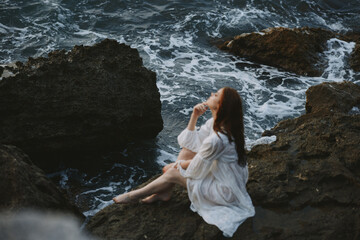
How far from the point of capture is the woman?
162 inches

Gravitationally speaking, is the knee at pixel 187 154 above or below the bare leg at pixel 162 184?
above

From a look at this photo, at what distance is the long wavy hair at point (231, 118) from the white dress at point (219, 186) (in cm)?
6

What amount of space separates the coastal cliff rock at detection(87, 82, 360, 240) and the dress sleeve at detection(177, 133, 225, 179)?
1.49 feet

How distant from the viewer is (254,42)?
→ 11.5 metres

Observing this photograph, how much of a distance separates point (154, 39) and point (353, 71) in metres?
5.69

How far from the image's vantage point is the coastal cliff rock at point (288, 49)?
10859 mm

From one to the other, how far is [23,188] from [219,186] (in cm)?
192

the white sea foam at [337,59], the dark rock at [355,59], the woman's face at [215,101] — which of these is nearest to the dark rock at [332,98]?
the woman's face at [215,101]

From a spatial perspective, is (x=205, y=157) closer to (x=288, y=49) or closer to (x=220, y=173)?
(x=220, y=173)

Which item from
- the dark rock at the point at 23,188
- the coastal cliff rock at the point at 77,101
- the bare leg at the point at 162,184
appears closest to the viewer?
the dark rock at the point at 23,188

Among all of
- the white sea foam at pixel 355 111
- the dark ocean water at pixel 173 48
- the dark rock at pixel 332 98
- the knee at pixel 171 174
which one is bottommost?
the dark ocean water at pixel 173 48

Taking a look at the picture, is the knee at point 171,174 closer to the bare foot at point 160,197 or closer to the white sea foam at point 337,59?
the bare foot at point 160,197

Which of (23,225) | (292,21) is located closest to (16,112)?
(23,225)

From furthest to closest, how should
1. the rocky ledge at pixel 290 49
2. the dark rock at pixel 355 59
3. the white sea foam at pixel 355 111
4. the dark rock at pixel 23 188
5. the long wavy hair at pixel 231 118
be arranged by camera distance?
the dark rock at pixel 355 59, the rocky ledge at pixel 290 49, the white sea foam at pixel 355 111, the long wavy hair at pixel 231 118, the dark rock at pixel 23 188
